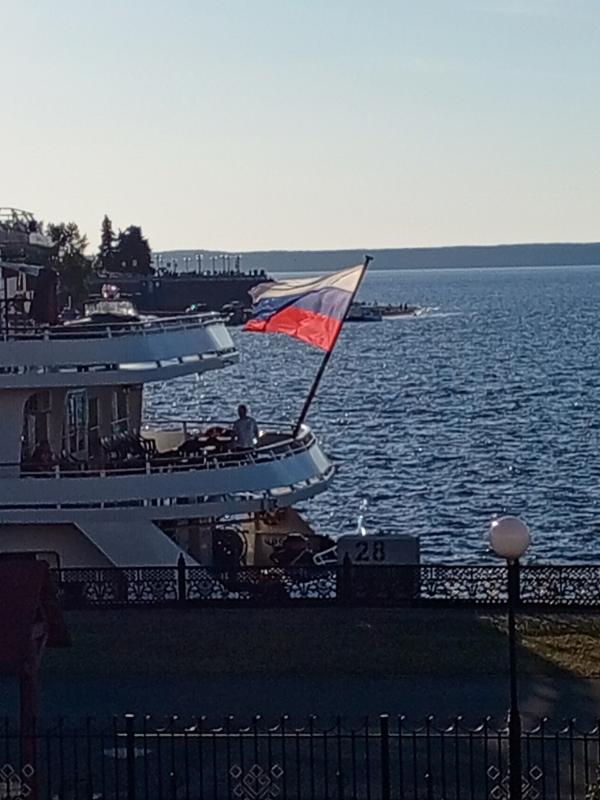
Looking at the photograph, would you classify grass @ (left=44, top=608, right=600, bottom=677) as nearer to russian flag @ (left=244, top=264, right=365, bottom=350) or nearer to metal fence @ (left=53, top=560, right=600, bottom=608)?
metal fence @ (left=53, top=560, right=600, bottom=608)

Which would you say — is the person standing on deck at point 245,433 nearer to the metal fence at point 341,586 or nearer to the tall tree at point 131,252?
the metal fence at point 341,586

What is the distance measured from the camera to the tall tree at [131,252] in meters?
162

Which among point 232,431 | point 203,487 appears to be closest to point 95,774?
point 203,487

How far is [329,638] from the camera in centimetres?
2344

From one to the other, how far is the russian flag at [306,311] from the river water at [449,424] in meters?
10.9

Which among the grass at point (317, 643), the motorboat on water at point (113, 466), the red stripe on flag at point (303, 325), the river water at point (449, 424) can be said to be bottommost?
the river water at point (449, 424)

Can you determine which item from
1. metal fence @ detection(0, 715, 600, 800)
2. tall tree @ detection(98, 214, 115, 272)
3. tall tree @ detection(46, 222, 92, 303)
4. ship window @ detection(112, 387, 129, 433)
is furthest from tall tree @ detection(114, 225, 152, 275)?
metal fence @ detection(0, 715, 600, 800)

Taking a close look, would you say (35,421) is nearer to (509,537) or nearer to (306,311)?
(306,311)

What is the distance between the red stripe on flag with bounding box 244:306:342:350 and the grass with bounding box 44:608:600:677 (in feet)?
16.3

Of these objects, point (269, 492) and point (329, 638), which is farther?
point (269, 492)

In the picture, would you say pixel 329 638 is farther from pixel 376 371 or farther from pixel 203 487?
pixel 376 371

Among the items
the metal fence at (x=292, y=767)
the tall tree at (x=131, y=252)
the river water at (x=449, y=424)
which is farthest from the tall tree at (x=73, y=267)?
the metal fence at (x=292, y=767)

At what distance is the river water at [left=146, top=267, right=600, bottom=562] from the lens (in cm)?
4484

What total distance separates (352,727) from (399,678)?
2886mm
